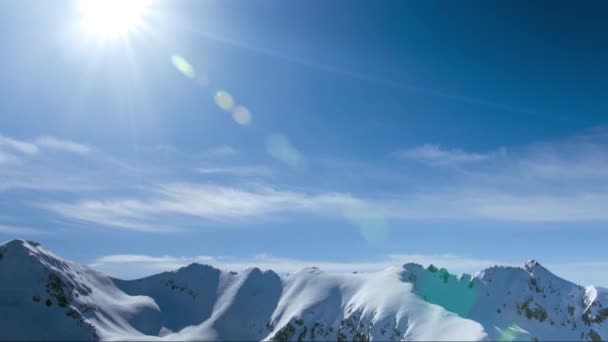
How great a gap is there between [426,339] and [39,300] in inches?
6630

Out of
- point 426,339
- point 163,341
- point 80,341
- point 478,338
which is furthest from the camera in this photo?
point 163,341

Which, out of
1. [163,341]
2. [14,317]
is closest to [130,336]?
[163,341]

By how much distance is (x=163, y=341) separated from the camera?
A: 197250mm

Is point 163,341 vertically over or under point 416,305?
under

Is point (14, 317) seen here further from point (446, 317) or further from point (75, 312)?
point (446, 317)

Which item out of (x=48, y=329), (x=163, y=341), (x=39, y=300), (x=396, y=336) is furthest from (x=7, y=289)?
(x=396, y=336)

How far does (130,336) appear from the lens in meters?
200

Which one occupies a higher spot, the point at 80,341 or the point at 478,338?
the point at 478,338

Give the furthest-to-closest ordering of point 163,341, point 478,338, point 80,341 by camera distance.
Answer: point 163,341 < point 80,341 < point 478,338

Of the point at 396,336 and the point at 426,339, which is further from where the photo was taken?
the point at 396,336

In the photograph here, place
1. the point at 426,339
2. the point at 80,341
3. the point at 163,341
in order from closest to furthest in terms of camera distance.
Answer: the point at 426,339 → the point at 80,341 → the point at 163,341

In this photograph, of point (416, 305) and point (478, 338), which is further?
point (416, 305)

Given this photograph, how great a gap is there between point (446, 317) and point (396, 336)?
24.3m

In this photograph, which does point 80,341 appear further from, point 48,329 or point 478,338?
point 478,338
